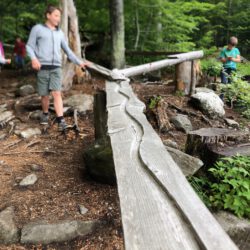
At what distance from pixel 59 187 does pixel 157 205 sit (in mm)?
2505

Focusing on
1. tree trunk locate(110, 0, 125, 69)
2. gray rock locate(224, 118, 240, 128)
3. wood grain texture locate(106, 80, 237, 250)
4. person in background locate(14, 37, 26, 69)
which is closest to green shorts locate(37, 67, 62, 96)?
wood grain texture locate(106, 80, 237, 250)

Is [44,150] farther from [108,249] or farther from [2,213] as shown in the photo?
[108,249]

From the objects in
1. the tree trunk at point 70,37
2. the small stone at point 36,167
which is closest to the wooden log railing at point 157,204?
the small stone at point 36,167

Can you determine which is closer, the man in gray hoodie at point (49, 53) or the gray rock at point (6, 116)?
the man in gray hoodie at point (49, 53)

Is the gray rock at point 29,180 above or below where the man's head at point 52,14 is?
below

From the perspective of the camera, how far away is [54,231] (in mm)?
3070

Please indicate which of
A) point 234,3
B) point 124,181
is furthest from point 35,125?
point 234,3

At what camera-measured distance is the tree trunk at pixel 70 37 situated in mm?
8562

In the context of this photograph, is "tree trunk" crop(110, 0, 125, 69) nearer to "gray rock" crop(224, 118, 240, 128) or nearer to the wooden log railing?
"gray rock" crop(224, 118, 240, 128)

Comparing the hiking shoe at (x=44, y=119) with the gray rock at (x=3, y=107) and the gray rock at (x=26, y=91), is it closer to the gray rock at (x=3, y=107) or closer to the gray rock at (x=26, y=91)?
the gray rock at (x=3, y=107)

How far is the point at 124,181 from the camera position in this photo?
1.84 meters

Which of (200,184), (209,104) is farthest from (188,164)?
(209,104)

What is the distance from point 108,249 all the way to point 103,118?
84.3 inches

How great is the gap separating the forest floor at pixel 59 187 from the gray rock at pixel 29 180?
0.19ft
